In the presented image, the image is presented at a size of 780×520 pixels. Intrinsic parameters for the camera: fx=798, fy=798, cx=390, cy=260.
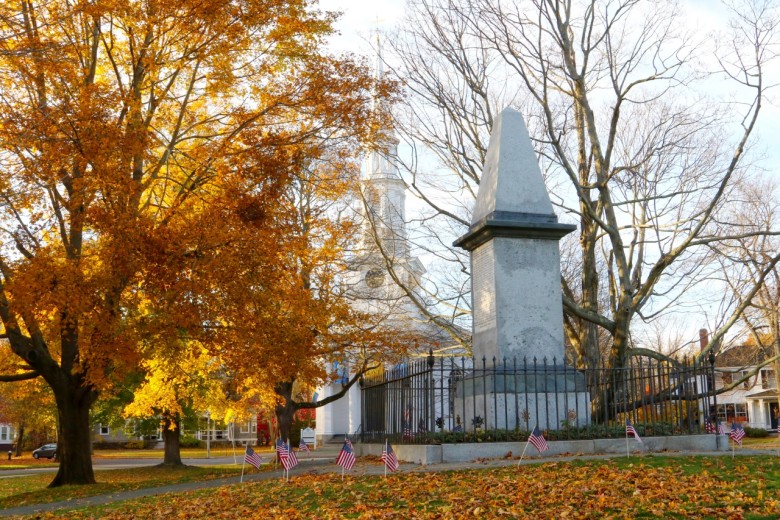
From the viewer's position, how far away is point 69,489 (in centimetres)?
1839

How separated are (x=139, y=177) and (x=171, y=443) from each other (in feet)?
64.8

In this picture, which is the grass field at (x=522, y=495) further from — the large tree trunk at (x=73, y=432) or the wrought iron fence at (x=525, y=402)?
the large tree trunk at (x=73, y=432)

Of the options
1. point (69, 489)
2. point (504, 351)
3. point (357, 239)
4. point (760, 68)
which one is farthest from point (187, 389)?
point (760, 68)

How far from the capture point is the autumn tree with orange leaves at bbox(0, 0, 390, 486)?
16.5 m

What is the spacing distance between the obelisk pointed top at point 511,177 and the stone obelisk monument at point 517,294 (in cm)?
2

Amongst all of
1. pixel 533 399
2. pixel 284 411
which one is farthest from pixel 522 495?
pixel 284 411

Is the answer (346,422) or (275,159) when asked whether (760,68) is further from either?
(346,422)

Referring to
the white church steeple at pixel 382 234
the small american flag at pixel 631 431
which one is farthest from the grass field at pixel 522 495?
the white church steeple at pixel 382 234

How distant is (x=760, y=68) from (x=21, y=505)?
18582 mm

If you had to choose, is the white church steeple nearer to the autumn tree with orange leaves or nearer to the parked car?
the autumn tree with orange leaves

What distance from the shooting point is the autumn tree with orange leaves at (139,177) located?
16547 mm

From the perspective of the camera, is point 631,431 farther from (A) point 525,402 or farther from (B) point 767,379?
(B) point 767,379

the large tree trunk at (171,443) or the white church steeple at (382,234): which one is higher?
the white church steeple at (382,234)

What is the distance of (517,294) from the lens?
580 inches
